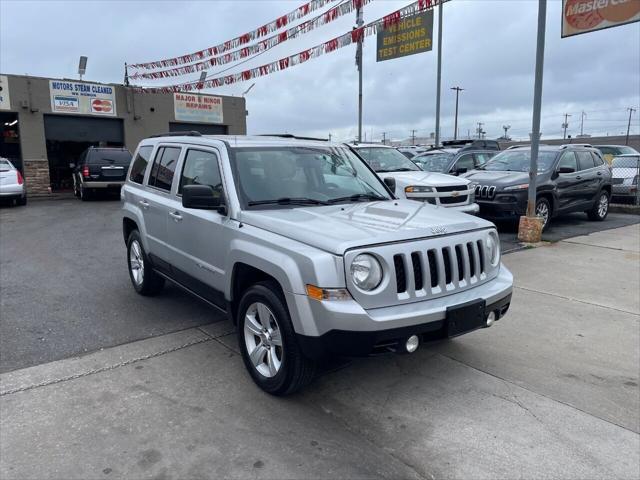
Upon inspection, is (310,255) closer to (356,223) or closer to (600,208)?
(356,223)

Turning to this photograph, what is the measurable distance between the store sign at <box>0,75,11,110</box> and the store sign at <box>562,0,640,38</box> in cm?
1878

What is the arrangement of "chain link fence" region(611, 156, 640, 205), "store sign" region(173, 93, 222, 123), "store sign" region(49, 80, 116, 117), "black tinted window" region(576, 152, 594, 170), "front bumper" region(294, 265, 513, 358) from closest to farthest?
1. "front bumper" region(294, 265, 513, 358)
2. "black tinted window" region(576, 152, 594, 170)
3. "chain link fence" region(611, 156, 640, 205)
4. "store sign" region(49, 80, 116, 117)
5. "store sign" region(173, 93, 222, 123)

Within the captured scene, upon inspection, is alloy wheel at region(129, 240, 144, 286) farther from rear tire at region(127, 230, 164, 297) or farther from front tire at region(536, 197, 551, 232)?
front tire at region(536, 197, 551, 232)

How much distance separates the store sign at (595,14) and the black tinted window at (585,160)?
2538 mm

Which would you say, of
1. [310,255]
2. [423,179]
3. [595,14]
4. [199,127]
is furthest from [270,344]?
[199,127]

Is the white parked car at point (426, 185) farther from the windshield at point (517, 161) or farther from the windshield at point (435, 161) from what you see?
the windshield at point (435, 161)

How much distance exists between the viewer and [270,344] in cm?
351

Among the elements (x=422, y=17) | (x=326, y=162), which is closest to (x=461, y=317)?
(x=326, y=162)

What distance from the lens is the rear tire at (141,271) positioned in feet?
18.5

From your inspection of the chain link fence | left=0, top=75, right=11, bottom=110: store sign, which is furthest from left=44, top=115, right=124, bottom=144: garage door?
the chain link fence

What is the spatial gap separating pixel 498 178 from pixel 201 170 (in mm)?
7150

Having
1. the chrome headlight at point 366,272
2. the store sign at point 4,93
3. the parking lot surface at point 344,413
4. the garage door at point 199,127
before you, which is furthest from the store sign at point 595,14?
the store sign at point 4,93

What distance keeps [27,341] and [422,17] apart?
1412 centimetres

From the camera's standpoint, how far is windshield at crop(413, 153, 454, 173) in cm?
1286
